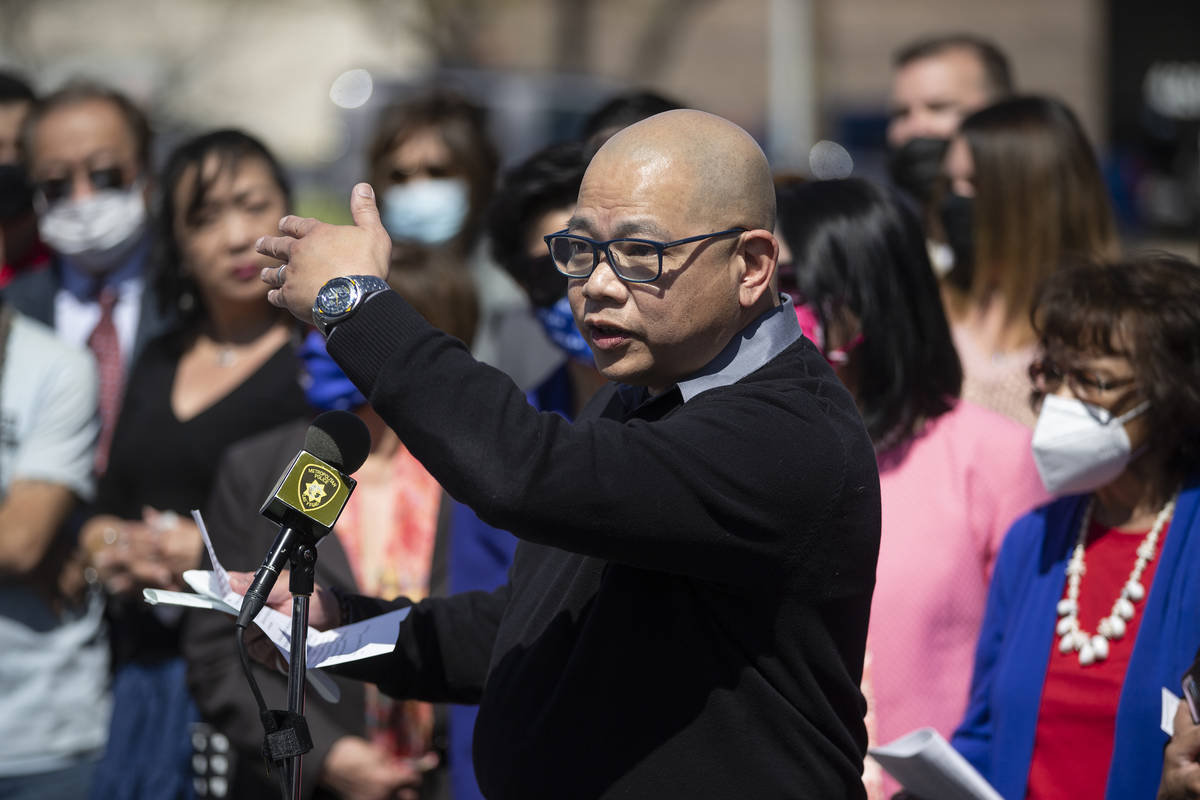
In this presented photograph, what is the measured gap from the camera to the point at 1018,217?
174 inches

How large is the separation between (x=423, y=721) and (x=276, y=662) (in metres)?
1.15

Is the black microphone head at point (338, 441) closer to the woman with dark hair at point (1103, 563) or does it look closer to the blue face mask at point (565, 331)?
the blue face mask at point (565, 331)

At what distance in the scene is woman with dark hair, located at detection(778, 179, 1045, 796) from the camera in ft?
11.0

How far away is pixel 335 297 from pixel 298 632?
556 millimetres

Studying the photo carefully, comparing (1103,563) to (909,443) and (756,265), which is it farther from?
(756,265)

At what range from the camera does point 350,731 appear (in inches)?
148

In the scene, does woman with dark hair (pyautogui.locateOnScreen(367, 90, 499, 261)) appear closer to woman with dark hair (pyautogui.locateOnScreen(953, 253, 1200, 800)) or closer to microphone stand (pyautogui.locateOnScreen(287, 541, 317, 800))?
woman with dark hair (pyautogui.locateOnScreen(953, 253, 1200, 800))

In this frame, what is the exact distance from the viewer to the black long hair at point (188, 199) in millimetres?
4805

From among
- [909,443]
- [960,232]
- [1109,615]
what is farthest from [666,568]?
[960,232]

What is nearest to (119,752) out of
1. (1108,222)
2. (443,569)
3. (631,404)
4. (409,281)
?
(443,569)

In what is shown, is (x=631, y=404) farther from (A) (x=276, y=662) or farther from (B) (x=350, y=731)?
(B) (x=350, y=731)

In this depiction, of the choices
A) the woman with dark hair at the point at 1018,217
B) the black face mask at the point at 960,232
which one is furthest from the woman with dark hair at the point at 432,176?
the woman with dark hair at the point at 1018,217

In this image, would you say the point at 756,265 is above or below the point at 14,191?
above

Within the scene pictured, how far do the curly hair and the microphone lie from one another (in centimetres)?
175
